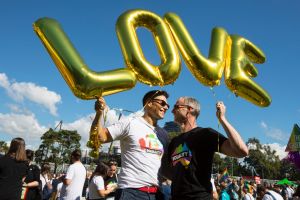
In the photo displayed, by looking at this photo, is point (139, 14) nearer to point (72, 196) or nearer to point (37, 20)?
point (37, 20)

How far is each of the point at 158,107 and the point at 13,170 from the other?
234 cm

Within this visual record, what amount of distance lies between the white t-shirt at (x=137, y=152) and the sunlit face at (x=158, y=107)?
20 cm

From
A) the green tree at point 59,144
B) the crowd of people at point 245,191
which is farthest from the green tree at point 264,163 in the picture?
the crowd of people at point 245,191

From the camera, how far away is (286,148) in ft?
43.4

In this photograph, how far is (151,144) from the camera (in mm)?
3070

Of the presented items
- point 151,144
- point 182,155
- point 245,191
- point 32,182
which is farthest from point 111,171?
point 245,191

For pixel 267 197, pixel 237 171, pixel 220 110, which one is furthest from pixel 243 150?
pixel 237 171

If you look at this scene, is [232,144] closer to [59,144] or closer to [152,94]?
[152,94]

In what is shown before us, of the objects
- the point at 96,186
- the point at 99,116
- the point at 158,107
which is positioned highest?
the point at 158,107

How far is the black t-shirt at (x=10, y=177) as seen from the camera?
4180mm

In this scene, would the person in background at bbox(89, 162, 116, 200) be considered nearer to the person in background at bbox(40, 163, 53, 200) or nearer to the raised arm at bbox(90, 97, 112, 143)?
the person in background at bbox(40, 163, 53, 200)

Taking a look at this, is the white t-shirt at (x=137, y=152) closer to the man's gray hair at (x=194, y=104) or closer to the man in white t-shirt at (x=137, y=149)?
the man in white t-shirt at (x=137, y=149)

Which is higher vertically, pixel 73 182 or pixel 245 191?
pixel 245 191

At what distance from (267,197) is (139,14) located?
577 centimetres
